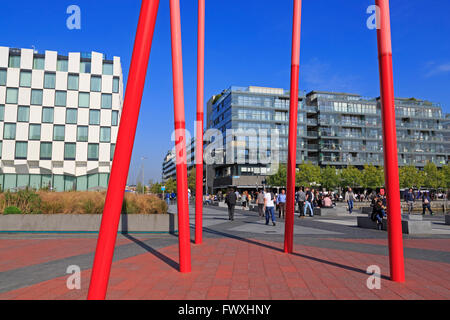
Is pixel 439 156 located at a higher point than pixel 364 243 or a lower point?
higher

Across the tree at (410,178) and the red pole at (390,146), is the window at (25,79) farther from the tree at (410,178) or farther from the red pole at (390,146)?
the tree at (410,178)

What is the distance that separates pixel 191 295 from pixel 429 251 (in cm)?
658

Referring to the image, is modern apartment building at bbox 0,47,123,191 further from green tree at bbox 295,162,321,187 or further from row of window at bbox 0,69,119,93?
green tree at bbox 295,162,321,187

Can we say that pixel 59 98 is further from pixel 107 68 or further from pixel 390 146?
pixel 390 146

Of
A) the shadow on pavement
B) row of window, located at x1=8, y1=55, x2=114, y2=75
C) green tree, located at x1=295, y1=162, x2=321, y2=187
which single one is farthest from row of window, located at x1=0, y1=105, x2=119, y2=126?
the shadow on pavement

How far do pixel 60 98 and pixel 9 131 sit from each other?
7.50 metres

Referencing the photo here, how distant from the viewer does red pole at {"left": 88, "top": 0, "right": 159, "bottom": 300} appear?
3.27m

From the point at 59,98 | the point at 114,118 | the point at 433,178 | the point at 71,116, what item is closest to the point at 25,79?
the point at 59,98

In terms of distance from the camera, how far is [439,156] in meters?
79.8

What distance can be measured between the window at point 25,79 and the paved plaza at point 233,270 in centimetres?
4012

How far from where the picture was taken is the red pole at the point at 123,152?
3.27 metres

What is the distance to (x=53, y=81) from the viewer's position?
42656mm
